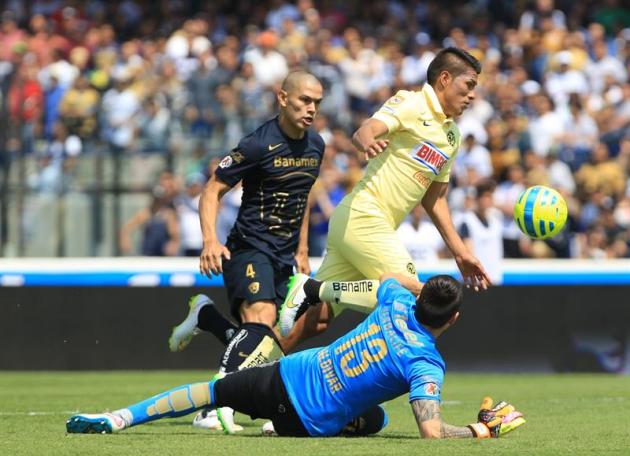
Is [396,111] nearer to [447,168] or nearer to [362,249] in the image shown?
[447,168]

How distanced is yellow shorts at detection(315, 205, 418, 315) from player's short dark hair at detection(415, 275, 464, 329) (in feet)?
6.22

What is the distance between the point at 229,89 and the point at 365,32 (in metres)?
4.65

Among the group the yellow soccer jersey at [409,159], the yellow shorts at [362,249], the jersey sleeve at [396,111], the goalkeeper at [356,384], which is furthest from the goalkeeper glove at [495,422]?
the jersey sleeve at [396,111]

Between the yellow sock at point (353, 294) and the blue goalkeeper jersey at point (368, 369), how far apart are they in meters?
1.51

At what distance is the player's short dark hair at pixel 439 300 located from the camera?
7.44m

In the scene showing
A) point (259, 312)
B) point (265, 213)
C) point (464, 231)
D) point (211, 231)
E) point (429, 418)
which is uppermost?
point (265, 213)

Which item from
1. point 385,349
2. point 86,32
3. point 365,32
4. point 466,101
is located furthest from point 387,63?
point 385,349

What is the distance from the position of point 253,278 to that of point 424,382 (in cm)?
218

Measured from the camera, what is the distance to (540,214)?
1040 centimetres

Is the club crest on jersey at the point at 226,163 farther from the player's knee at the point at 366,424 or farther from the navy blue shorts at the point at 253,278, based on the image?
the player's knee at the point at 366,424

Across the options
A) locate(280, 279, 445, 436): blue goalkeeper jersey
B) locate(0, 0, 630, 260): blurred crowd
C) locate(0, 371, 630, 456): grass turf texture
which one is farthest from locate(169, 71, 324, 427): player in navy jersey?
locate(0, 0, 630, 260): blurred crowd

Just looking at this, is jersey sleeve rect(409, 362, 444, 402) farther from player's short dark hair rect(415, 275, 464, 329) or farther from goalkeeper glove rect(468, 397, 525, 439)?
goalkeeper glove rect(468, 397, 525, 439)

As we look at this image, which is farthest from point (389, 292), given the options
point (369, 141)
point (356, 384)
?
point (369, 141)

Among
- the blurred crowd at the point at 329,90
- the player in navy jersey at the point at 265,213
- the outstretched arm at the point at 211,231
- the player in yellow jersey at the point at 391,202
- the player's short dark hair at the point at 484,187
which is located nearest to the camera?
the outstretched arm at the point at 211,231
